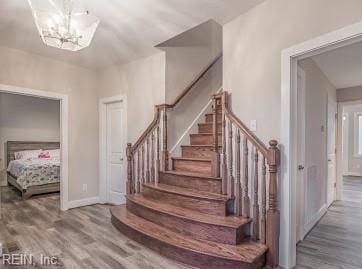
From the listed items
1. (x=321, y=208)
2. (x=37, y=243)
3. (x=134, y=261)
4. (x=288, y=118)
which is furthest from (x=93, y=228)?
(x=321, y=208)

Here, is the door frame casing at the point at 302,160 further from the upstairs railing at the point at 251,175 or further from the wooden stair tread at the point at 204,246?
the wooden stair tread at the point at 204,246

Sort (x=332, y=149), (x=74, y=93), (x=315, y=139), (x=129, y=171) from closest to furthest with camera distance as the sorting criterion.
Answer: (x=315, y=139), (x=129, y=171), (x=74, y=93), (x=332, y=149)

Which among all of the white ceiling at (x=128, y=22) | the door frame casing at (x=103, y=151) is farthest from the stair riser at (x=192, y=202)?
the white ceiling at (x=128, y=22)

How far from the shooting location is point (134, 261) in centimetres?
229

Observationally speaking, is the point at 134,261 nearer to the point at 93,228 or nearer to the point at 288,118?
the point at 93,228

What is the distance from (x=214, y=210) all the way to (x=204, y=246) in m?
0.41

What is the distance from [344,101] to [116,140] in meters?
4.67

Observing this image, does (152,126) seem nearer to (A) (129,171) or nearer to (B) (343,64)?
(A) (129,171)

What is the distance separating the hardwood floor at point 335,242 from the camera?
2.30 m

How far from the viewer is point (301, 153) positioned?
113 inches

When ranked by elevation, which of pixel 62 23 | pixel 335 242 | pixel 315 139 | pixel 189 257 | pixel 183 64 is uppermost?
pixel 183 64

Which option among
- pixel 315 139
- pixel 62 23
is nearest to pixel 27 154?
pixel 62 23

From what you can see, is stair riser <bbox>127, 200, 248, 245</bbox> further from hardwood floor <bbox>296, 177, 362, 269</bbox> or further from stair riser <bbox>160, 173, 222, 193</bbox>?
hardwood floor <bbox>296, 177, 362, 269</bbox>

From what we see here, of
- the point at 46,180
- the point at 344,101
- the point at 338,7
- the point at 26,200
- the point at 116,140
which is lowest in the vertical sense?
the point at 26,200
